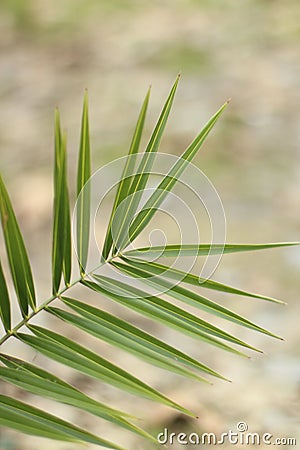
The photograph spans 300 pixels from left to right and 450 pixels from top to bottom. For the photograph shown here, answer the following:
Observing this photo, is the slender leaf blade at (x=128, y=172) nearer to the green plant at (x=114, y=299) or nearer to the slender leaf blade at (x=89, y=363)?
the green plant at (x=114, y=299)

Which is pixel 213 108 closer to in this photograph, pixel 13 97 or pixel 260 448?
pixel 13 97

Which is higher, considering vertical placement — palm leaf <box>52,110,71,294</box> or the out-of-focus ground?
the out-of-focus ground

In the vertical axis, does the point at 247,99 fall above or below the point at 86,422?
above

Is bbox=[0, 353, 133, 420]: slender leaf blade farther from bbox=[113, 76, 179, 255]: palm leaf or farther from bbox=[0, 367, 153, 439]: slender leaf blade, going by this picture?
bbox=[113, 76, 179, 255]: palm leaf

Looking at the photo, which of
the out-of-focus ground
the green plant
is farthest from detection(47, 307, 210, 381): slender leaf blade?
the out-of-focus ground

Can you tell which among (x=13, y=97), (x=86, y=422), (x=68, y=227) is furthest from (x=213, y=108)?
(x=68, y=227)

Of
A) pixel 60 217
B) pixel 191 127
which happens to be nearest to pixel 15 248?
pixel 60 217

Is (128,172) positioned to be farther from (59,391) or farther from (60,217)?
(59,391)

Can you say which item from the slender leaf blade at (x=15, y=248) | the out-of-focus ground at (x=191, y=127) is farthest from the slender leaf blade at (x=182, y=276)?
the out-of-focus ground at (x=191, y=127)

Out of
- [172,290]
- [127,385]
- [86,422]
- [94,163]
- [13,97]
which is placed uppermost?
[13,97]
